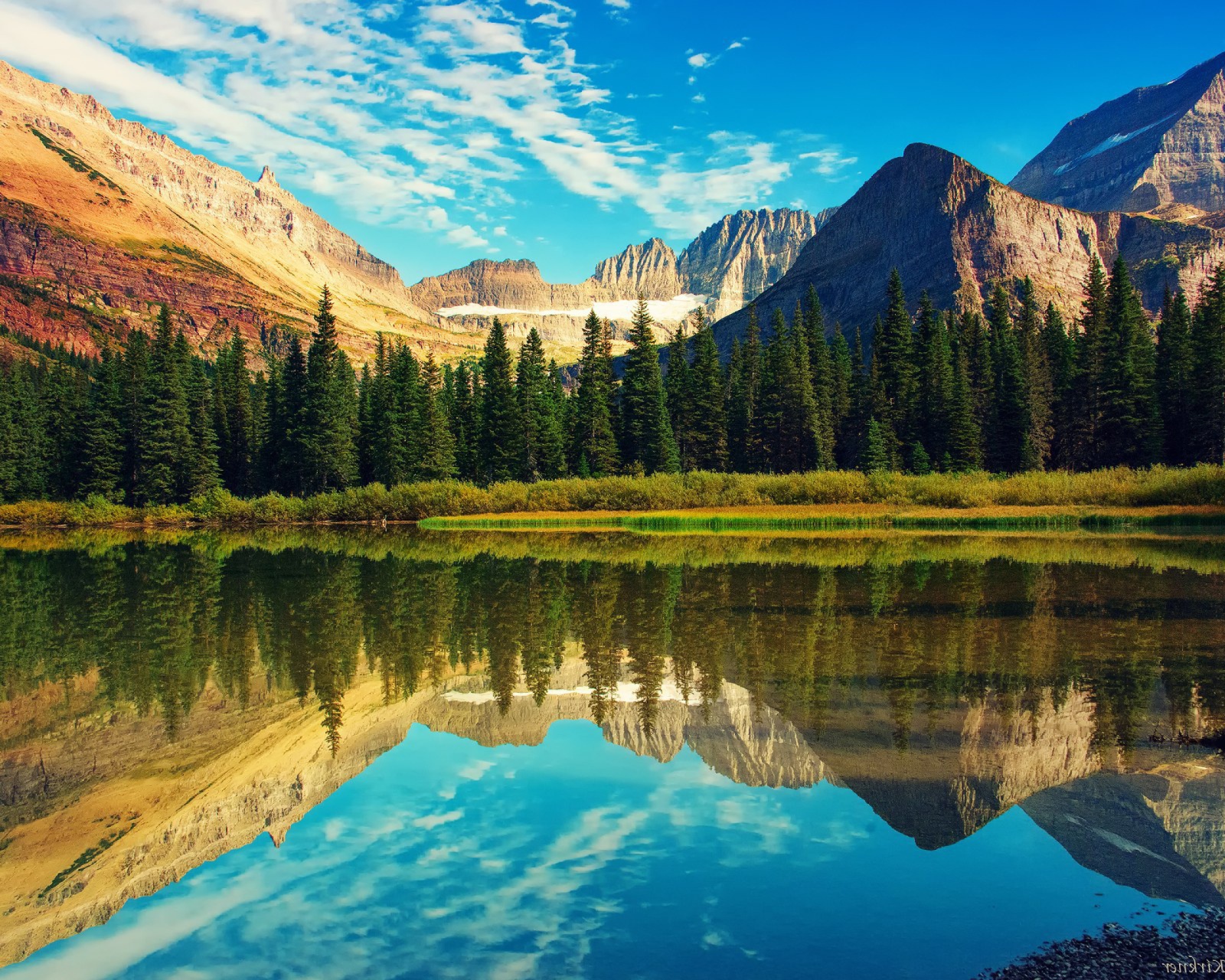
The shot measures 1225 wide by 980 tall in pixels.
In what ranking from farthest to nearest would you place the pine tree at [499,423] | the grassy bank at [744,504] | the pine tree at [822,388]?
the pine tree at [822,388], the pine tree at [499,423], the grassy bank at [744,504]

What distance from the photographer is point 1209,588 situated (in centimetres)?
2402

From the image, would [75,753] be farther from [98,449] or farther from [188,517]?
[98,449]

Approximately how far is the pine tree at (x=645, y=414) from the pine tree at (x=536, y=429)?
24.3ft

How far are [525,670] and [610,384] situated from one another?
240 feet

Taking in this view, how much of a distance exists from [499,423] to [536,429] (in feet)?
12.9

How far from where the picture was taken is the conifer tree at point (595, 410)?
82.6 metres

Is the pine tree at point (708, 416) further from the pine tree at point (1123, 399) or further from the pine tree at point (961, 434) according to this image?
the pine tree at point (1123, 399)

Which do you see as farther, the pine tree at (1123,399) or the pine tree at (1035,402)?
the pine tree at (1035,402)

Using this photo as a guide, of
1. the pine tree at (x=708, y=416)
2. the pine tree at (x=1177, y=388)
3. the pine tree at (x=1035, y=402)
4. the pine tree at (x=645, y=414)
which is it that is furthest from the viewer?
the pine tree at (x=708, y=416)

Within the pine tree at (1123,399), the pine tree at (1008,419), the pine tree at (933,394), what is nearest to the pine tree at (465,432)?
the pine tree at (933,394)

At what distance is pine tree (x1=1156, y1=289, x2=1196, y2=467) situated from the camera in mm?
73562

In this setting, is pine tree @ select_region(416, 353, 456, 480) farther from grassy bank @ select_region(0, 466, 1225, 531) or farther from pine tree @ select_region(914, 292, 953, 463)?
pine tree @ select_region(914, 292, 953, 463)

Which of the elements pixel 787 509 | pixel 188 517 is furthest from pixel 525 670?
pixel 188 517

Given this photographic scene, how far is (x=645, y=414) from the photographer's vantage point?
85.0 m
